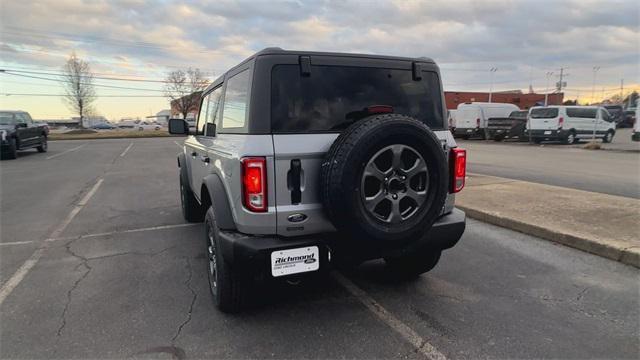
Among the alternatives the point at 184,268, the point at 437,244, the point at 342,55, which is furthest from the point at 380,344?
the point at 184,268

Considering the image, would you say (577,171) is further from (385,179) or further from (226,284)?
(226,284)

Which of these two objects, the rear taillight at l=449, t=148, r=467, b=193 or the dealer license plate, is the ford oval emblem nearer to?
the dealer license plate

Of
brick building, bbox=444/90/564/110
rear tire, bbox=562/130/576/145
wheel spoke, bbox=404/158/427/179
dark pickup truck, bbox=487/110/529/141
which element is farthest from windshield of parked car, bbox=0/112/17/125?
brick building, bbox=444/90/564/110

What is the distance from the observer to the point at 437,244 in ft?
10.9

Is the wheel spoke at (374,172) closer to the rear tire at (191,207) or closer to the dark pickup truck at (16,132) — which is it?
the rear tire at (191,207)

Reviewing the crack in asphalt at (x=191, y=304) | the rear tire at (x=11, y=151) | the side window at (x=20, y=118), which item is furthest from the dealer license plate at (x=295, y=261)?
the side window at (x=20, y=118)

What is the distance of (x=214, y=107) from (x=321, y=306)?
234cm

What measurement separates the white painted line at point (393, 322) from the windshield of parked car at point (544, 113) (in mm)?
21788

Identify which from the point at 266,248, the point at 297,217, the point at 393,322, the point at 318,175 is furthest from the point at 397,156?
the point at 393,322

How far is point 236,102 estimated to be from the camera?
3414 mm

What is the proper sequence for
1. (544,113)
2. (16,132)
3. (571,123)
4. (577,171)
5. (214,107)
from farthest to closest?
(544,113) < (571,123) < (16,132) < (577,171) < (214,107)

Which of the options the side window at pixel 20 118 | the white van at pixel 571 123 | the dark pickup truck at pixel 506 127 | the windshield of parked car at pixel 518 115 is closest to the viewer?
the side window at pixel 20 118

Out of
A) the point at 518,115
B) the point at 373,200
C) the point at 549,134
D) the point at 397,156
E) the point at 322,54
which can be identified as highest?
the point at 322,54

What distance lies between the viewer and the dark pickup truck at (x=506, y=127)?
24.8m
